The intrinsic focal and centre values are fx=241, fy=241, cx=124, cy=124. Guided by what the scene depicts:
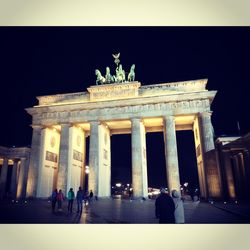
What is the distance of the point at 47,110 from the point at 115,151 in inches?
918

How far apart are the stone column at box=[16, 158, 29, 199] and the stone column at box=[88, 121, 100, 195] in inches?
543

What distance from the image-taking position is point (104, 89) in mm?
33750

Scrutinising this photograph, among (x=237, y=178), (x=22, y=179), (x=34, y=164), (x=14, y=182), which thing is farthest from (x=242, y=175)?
(x=14, y=182)

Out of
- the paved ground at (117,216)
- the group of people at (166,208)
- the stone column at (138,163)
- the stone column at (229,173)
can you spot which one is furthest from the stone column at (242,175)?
the group of people at (166,208)

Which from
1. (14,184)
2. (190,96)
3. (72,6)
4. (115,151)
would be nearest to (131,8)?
(72,6)

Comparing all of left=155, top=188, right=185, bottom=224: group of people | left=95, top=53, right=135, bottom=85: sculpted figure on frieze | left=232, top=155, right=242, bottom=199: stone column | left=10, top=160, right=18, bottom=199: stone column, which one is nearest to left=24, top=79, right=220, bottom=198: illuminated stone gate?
left=95, top=53, right=135, bottom=85: sculpted figure on frieze

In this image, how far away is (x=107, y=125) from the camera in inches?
1401

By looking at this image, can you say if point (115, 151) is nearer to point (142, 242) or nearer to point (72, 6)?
point (72, 6)

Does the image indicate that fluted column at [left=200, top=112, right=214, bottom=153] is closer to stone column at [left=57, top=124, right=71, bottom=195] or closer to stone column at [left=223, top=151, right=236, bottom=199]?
stone column at [left=223, top=151, right=236, bottom=199]

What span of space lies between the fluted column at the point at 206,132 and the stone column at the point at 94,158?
13.3 metres

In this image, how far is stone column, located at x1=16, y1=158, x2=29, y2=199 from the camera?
122 ft

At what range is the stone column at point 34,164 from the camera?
3146 centimetres

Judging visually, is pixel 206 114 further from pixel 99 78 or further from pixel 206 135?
pixel 99 78

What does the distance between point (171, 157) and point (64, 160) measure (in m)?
13.9
